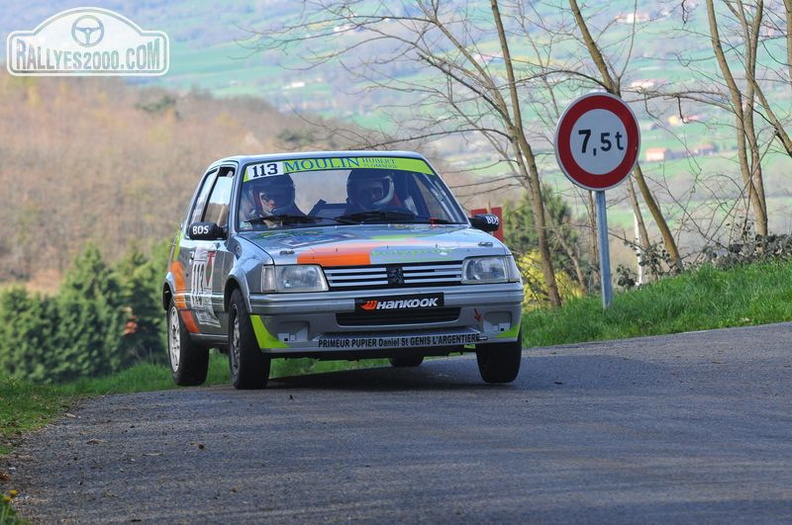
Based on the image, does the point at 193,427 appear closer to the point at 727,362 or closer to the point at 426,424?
the point at 426,424

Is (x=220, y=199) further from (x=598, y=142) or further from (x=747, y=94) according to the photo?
(x=747, y=94)

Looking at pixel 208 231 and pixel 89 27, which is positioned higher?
pixel 89 27

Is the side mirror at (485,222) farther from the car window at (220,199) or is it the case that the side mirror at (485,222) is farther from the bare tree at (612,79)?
the bare tree at (612,79)

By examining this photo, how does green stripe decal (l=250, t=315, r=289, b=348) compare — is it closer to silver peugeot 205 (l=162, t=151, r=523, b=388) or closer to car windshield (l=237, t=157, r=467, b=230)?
silver peugeot 205 (l=162, t=151, r=523, b=388)

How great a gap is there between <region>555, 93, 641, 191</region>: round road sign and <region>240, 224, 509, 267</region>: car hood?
4.04 metres

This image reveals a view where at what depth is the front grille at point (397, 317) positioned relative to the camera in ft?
32.2

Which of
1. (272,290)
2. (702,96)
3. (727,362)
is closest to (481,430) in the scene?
(272,290)

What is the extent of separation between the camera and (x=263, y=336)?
9953 mm

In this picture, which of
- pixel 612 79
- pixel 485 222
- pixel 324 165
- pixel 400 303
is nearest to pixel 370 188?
pixel 324 165

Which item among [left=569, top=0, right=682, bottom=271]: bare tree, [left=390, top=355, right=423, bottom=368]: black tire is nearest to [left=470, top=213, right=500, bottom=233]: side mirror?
[left=390, top=355, right=423, bottom=368]: black tire

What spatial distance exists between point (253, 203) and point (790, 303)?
595 centimetres

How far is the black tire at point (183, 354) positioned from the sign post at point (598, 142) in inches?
158

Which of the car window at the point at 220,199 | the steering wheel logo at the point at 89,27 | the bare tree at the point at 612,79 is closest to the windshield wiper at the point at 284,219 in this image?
the car window at the point at 220,199

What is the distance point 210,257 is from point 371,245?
185cm
